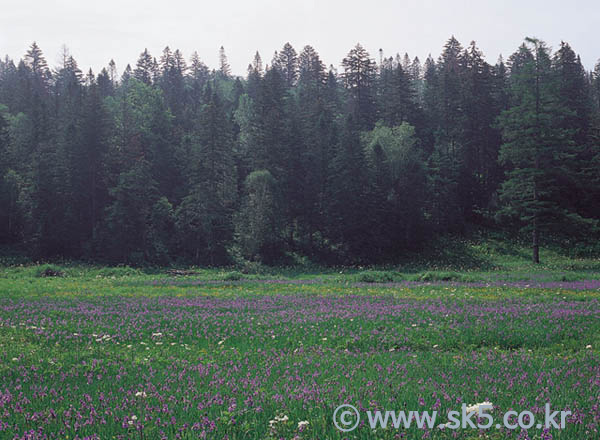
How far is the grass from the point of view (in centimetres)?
531

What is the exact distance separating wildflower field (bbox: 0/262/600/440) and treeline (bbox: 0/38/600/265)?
34519 millimetres

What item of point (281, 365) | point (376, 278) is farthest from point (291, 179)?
point (281, 365)

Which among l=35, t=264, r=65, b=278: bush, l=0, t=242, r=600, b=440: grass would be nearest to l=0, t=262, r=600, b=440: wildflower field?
l=0, t=242, r=600, b=440: grass

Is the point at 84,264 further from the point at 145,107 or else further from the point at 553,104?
the point at 553,104

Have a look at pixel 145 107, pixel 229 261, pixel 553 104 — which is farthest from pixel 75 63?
pixel 553 104

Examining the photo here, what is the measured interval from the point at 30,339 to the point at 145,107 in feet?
217

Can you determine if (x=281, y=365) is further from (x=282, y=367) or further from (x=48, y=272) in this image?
(x=48, y=272)

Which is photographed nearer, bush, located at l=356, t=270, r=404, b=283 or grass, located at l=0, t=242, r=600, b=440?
grass, located at l=0, t=242, r=600, b=440

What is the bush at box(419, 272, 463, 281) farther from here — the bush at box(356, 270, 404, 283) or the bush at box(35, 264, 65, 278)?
the bush at box(35, 264, 65, 278)

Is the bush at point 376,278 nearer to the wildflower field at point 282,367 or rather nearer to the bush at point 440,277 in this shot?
the bush at point 440,277

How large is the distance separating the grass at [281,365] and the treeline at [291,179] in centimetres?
3355

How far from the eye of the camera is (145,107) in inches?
2798

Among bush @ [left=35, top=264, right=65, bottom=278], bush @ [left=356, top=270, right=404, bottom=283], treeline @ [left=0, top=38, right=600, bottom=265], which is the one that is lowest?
bush @ [left=356, top=270, right=404, bottom=283]

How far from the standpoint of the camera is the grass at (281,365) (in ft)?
17.4
